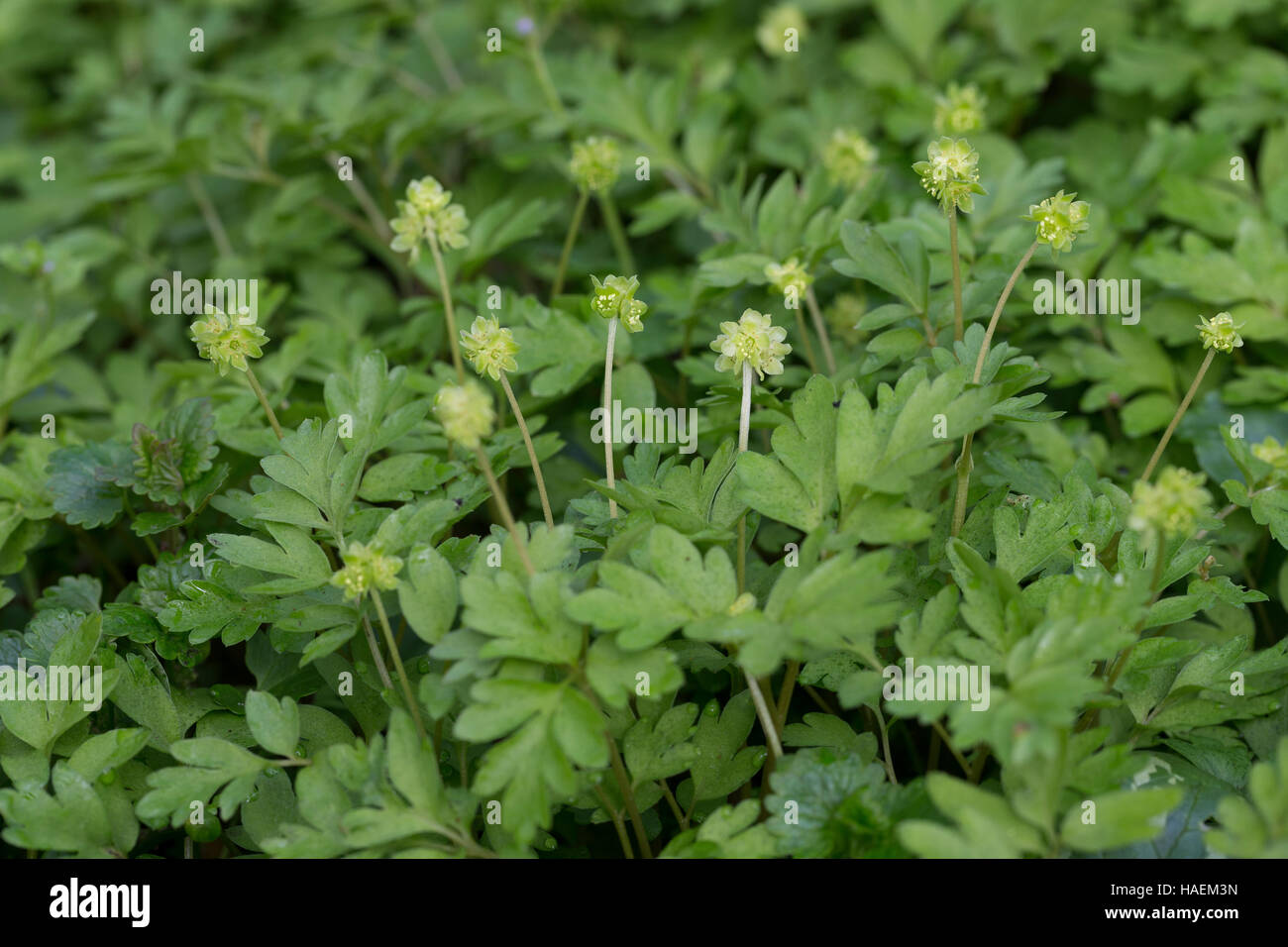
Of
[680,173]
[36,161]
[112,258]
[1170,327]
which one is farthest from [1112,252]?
[36,161]

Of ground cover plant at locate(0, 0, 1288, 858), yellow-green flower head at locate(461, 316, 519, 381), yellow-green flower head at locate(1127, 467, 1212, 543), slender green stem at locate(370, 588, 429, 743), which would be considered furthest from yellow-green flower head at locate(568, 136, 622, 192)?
yellow-green flower head at locate(1127, 467, 1212, 543)

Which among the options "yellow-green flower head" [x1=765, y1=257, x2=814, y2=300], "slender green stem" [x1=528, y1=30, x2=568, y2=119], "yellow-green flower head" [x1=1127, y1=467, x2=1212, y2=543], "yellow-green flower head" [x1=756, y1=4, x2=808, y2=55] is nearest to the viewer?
"yellow-green flower head" [x1=1127, y1=467, x2=1212, y2=543]

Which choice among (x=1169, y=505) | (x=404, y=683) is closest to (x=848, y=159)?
(x=1169, y=505)

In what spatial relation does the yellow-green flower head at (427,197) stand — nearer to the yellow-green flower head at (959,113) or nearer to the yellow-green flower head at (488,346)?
the yellow-green flower head at (488,346)

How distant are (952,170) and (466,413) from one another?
0.75 meters

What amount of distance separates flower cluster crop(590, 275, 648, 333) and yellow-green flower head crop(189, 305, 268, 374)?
491 mm

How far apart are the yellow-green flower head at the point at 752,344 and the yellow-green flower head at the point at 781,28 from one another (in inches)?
55.9

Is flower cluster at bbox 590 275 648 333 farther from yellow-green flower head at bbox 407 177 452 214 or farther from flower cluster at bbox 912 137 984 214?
flower cluster at bbox 912 137 984 214

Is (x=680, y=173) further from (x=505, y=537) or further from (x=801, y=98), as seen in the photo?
(x=505, y=537)

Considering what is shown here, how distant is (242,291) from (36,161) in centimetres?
120

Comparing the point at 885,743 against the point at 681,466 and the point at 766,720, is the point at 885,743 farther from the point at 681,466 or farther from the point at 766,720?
the point at 681,466

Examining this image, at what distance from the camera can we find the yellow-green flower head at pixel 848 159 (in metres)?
2.12

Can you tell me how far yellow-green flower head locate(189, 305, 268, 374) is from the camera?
1.51 m

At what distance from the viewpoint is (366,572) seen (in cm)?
139
